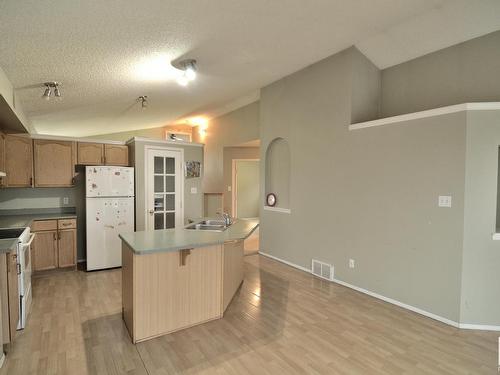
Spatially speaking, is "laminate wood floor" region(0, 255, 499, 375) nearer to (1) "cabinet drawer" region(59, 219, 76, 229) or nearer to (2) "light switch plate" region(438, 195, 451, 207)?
(1) "cabinet drawer" region(59, 219, 76, 229)

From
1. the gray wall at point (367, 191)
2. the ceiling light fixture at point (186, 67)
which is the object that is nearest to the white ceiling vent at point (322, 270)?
the gray wall at point (367, 191)

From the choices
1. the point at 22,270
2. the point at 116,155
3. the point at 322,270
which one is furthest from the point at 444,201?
the point at 116,155

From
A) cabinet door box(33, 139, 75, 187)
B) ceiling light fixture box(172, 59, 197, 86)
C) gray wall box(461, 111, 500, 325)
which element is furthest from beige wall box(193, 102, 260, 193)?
gray wall box(461, 111, 500, 325)

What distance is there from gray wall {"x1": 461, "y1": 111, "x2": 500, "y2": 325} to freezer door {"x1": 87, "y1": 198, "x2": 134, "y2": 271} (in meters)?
4.57

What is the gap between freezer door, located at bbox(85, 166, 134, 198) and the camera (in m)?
4.40

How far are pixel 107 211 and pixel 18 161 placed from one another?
4.68 feet

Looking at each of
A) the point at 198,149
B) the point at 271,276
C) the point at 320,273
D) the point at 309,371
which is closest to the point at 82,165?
the point at 198,149

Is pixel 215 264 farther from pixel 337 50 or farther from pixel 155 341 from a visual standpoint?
pixel 337 50

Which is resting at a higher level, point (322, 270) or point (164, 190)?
point (164, 190)

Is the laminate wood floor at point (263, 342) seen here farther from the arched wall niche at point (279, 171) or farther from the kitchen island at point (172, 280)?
the arched wall niche at point (279, 171)

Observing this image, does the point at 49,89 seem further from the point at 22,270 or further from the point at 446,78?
the point at 446,78

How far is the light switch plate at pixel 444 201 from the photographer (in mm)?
2943

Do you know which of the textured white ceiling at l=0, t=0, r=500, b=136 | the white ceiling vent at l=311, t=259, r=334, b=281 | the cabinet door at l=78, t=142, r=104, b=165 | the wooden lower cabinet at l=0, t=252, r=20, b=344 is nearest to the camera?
the textured white ceiling at l=0, t=0, r=500, b=136

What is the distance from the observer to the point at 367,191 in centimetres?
366
